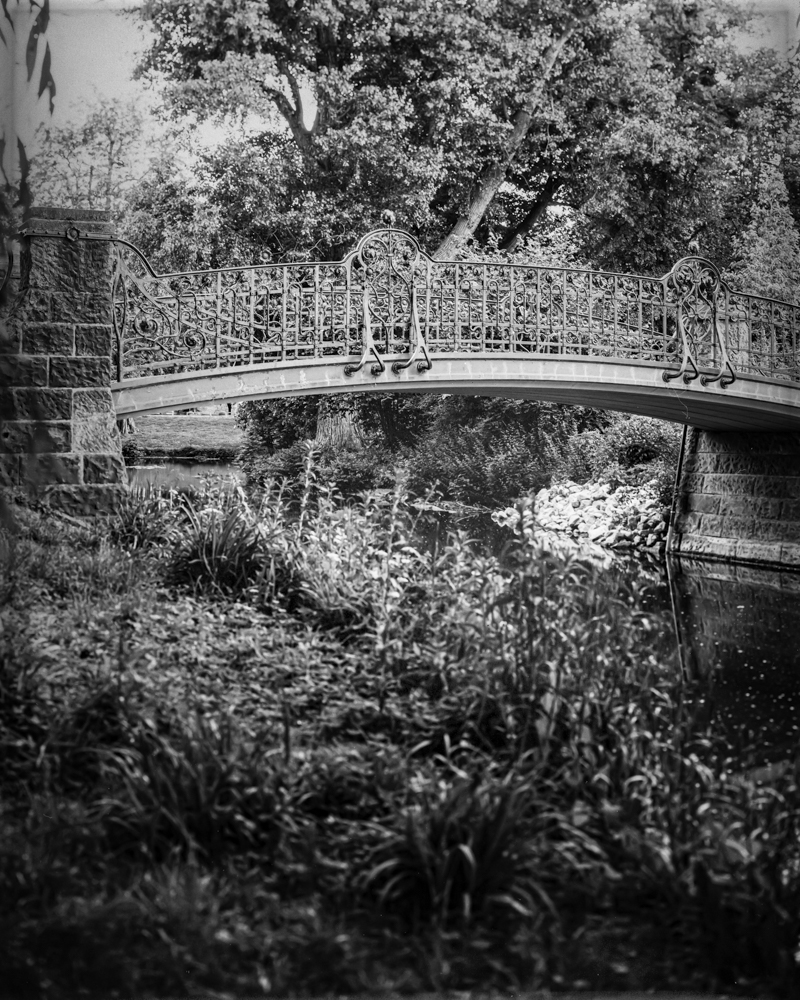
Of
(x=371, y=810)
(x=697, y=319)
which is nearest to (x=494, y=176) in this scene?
(x=697, y=319)

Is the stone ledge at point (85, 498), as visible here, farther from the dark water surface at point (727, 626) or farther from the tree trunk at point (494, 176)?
the tree trunk at point (494, 176)

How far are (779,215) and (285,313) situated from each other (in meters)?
5.15

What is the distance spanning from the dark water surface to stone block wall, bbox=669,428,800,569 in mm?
247

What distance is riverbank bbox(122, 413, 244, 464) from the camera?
913cm

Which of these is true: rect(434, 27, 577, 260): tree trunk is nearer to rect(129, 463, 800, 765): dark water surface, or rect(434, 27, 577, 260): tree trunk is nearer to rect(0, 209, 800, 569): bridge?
rect(0, 209, 800, 569): bridge

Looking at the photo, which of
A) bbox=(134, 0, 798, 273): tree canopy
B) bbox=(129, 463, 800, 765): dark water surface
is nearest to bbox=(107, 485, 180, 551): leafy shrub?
bbox=(129, 463, 800, 765): dark water surface

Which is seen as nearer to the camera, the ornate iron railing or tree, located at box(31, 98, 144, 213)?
tree, located at box(31, 98, 144, 213)

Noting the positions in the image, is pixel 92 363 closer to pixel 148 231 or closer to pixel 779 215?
pixel 148 231

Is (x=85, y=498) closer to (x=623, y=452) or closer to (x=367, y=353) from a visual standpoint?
(x=367, y=353)

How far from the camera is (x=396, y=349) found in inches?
273

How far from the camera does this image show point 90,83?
208 inches

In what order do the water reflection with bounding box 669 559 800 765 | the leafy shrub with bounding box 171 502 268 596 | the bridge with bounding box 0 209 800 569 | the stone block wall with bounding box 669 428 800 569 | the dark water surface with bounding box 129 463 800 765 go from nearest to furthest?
the water reflection with bounding box 669 559 800 765 < the dark water surface with bounding box 129 463 800 765 < the leafy shrub with bounding box 171 502 268 596 < the bridge with bounding box 0 209 800 569 < the stone block wall with bounding box 669 428 800 569

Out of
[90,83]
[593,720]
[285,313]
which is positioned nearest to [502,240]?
[285,313]

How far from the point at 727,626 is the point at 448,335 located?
2.65 m
